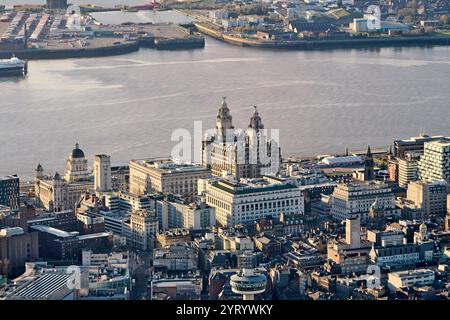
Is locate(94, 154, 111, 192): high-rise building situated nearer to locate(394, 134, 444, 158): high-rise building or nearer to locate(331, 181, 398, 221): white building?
locate(331, 181, 398, 221): white building

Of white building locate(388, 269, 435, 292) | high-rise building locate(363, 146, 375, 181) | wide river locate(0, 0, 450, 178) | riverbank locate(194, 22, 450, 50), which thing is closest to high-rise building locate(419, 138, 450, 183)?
high-rise building locate(363, 146, 375, 181)

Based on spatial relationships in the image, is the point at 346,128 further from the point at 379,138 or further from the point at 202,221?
the point at 202,221

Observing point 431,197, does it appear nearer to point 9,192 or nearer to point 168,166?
point 168,166

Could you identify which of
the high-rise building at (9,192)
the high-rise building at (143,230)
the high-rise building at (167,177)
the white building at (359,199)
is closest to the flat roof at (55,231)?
the high-rise building at (143,230)

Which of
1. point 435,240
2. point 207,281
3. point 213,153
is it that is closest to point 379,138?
point 213,153

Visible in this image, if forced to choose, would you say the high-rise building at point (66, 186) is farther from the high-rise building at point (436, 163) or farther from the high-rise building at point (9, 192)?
the high-rise building at point (436, 163)
